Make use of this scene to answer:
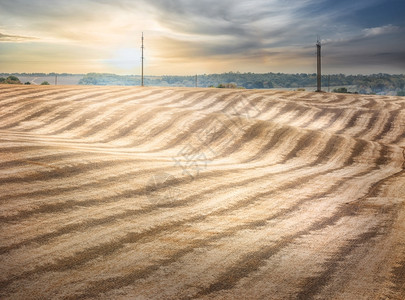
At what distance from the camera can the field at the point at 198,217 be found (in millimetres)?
8047

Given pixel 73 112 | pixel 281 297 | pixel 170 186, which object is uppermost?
pixel 73 112

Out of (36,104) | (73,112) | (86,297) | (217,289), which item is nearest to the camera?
(86,297)

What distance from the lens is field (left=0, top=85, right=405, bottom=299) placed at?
26.4 feet

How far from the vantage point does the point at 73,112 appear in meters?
31.0

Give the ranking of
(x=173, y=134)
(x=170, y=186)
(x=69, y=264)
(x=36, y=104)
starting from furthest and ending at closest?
(x=36, y=104) → (x=173, y=134) → (x=170, y=186) → (x=69, y=264)

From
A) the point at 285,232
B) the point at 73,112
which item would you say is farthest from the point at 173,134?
the point at 285,232

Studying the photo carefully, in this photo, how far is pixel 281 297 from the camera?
754cm

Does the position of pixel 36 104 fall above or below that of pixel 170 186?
above

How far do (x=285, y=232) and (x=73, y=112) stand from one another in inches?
991

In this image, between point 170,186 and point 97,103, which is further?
point 97,103

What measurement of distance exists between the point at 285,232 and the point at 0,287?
8.16 meters

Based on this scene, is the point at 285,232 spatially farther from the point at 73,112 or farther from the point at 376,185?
the point at 73,112

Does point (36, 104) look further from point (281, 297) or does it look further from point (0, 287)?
point (281, 297)

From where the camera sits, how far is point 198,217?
40.3 ft
